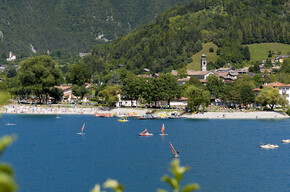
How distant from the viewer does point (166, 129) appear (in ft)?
360

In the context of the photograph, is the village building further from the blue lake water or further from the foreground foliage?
the foreground foliage

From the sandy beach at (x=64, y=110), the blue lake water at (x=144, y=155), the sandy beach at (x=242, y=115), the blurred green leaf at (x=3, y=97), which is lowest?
the blue lake water at (x=144, y=155)

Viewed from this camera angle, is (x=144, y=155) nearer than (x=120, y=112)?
Yes

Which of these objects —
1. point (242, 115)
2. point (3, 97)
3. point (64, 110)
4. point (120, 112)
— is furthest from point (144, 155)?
point (64, 110)

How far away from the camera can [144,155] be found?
74438 mm

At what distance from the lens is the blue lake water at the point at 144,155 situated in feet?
185

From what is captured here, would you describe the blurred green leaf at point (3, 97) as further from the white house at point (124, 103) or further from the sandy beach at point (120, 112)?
the white house at point (124, 103)

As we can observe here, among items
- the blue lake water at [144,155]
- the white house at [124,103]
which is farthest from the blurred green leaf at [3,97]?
the white house at [124,103]

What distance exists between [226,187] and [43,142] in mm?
44218

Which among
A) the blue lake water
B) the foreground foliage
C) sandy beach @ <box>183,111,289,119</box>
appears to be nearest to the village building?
the blue lake water

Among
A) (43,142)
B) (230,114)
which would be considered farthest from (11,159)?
(230,114)

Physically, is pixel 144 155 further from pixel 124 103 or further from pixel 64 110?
pixel 124 103

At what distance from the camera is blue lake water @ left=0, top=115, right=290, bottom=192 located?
5647 cm

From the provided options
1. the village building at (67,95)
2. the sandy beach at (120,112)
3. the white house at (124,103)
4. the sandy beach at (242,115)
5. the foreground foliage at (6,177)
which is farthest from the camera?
the village building at (67,95)
